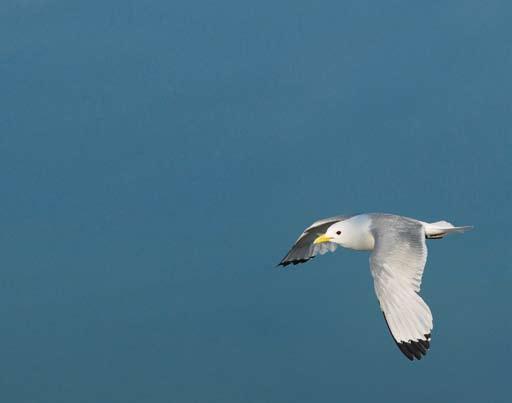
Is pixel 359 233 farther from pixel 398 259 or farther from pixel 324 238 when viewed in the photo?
pixel 398 259

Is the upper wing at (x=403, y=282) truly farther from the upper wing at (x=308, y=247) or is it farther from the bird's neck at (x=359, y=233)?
the upper wing at (x=308, y=247)

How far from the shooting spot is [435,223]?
49.5 feet

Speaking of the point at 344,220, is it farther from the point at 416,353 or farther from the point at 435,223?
the point at 416,353

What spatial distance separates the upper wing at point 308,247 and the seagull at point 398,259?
0.33 m

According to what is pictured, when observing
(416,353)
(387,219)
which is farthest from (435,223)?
(416,353)

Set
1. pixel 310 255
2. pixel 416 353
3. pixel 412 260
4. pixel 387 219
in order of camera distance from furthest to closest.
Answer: pixel 310 255
pixel 387 219
pixel 412 260
pixel 416 353

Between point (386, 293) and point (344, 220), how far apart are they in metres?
2.50

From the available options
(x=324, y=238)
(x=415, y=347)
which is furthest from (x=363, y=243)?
(x=415, y=347)

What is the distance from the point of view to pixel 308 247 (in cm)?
1678

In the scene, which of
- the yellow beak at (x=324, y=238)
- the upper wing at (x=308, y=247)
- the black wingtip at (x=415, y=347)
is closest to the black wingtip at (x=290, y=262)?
the upper wing at (x=308, y=247)

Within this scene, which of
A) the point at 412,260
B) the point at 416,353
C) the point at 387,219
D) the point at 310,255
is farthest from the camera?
the point at 310,255

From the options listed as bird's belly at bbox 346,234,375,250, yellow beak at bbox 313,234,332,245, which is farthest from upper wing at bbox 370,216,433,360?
yellow beak at bbox 313,234,332,245

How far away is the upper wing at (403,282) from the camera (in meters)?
12.4

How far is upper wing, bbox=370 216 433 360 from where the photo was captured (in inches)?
487
